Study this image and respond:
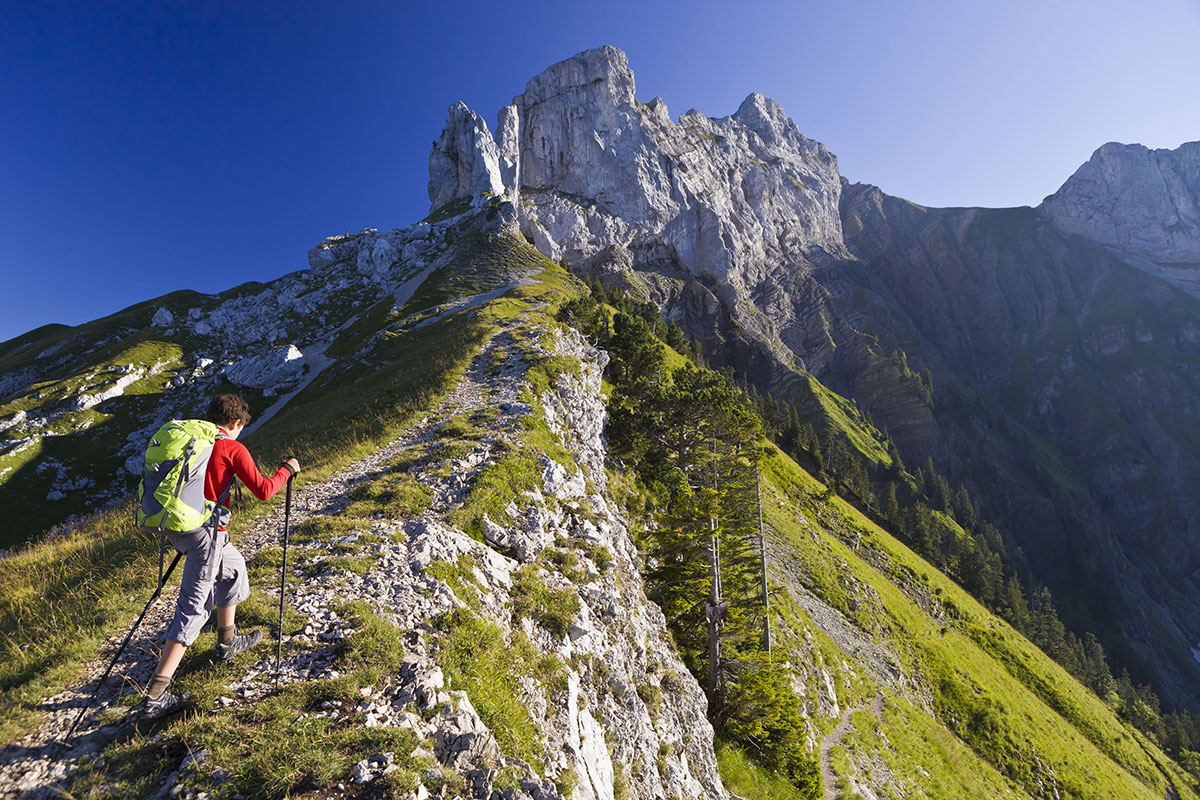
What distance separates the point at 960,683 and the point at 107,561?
169 feet

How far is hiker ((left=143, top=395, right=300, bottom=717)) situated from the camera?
594 cm

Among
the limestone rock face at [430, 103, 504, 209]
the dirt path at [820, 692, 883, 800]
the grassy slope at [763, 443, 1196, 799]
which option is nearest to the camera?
the dirt path at [820, 692, 883, 800]

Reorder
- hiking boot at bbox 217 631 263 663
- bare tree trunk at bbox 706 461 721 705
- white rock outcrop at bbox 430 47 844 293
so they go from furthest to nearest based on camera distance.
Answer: white rock outcrop at bbox 430 47 844 293, bare tree trunk at bbox 706 461 721 705, hiking boot at bbox 217 631 263 663

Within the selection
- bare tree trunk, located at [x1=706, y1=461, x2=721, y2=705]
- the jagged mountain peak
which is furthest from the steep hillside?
the jagged mountain peak

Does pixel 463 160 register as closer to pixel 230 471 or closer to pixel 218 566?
pixel 230 471

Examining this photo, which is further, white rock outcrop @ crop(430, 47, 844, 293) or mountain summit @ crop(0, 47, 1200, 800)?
white rock outcrop @ crop(430, 47, 844, 293)

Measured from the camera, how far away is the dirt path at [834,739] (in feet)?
67.9

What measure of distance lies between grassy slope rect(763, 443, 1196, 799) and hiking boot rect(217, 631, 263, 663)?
107 ft

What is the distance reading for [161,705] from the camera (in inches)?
224

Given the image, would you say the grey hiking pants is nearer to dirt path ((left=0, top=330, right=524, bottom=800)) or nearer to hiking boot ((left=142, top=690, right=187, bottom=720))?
hiking boot ((left=142, top=690, right=187, bottom=720))

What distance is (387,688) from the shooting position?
671 centimetres

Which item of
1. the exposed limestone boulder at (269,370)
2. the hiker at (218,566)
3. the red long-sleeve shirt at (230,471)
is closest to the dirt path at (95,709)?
the hiker at (218,566)

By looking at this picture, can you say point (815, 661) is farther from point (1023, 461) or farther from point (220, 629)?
point (1023, 461)

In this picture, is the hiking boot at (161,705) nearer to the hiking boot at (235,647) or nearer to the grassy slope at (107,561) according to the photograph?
the hiking boot at (235,647)
